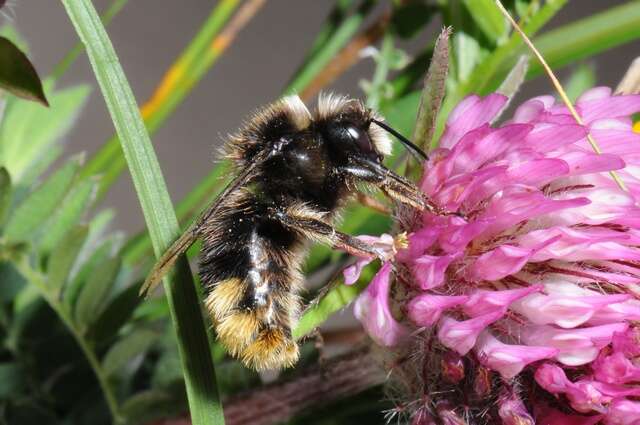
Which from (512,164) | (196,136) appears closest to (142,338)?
(512,164)

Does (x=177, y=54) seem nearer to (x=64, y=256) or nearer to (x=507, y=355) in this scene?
(x=64, y=256)

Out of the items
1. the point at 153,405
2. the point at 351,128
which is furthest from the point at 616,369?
the point at 153,405

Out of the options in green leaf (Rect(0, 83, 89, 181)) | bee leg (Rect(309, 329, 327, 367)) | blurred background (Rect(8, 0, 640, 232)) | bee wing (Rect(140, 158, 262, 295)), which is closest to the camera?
bee wing (Rect(140, 158, 262, 295))

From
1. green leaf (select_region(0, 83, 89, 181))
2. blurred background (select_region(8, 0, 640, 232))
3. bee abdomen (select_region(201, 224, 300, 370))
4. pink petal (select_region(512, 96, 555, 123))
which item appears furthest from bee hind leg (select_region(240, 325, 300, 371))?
blurred background (select_region(8, 0, 640, 232))

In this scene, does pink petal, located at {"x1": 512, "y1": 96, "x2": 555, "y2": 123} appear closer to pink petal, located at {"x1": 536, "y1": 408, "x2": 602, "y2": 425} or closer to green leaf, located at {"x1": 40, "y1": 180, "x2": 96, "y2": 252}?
pink petal, located at {"x1": 536, "y1": 408, "x2": 602, "y2": 425}

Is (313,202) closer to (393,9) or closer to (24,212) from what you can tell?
(24,212)

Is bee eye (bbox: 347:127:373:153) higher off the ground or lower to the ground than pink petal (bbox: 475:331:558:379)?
higher

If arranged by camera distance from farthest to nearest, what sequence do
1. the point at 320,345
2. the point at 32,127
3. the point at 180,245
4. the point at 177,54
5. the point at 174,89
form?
the point at 177,54, the point at 174,89, the point at 32,127, the point at 320,345, the point at 180,245
